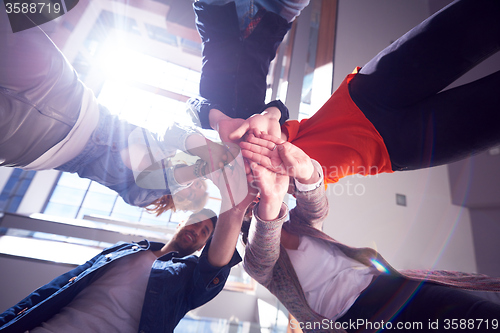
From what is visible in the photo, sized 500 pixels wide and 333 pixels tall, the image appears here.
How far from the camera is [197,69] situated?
2068 mm

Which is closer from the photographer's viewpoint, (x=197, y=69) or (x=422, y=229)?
(x=422, y=229)

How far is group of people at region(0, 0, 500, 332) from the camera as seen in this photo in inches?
17.5

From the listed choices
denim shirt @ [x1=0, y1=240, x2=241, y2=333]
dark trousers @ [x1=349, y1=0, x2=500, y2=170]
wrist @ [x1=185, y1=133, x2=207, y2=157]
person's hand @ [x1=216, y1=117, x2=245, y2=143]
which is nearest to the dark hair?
denim shirt @ [x1=0, y1=240, x2=241, y2=333]

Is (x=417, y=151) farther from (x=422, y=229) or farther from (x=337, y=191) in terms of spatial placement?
(x=422, y=229)

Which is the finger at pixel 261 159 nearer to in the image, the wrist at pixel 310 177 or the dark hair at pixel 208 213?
the wrist at pixel 310 177

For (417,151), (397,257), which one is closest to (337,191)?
(397,257)

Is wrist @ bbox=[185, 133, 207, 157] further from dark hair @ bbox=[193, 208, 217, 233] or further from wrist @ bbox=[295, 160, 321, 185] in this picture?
dark hair @ bbox=[193, 208, 217, 233]

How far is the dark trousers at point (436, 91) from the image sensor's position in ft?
1.43

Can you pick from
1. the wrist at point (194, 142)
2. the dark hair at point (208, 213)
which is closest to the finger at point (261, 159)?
the wrist at point (194, 142)

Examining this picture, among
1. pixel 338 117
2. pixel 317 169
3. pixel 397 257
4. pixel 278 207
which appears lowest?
pixel 397 257

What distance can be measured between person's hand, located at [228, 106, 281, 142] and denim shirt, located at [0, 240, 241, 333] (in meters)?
0.44

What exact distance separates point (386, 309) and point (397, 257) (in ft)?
3.33

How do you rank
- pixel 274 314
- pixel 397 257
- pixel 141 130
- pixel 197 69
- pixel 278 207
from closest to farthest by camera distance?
pixel 278 207 → pixel 141 130 → pixel 274 314 → pixel 397 257 → pixel 197 69

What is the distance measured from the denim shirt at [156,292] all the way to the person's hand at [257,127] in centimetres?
44
